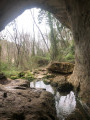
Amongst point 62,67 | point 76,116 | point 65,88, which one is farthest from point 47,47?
point 76,116

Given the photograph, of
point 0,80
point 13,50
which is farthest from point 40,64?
point 0,80

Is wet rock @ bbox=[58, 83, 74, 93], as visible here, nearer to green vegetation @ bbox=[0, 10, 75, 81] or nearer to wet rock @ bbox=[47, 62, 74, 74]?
wet rock @ bbox=[47, 62, 74, 74]

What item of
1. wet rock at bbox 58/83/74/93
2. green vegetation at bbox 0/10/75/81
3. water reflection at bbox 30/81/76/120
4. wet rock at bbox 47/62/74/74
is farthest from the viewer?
green vegetation at bbox 0/10/75/81

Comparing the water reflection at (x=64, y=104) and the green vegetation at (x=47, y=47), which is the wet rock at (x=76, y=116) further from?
the green vegetation at (x=47, y=47)

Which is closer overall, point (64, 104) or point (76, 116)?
point (76, 116)

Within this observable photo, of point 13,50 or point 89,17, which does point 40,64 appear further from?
point 89,17

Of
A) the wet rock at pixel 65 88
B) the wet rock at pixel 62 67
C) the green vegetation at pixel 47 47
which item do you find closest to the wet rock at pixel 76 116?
the wet rock at pixel 65 88

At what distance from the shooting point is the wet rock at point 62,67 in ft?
28.4

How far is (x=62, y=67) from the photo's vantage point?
8945 millimetres

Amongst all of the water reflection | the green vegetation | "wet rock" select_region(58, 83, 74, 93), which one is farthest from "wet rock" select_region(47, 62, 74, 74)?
the water reflection

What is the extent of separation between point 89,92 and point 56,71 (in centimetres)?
554

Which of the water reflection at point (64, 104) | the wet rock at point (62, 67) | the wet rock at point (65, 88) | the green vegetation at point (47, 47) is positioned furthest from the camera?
the green vegetation at point (47, 47)

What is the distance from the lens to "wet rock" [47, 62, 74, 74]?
8656 millimetres

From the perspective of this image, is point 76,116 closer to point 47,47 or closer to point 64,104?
point 64,104
